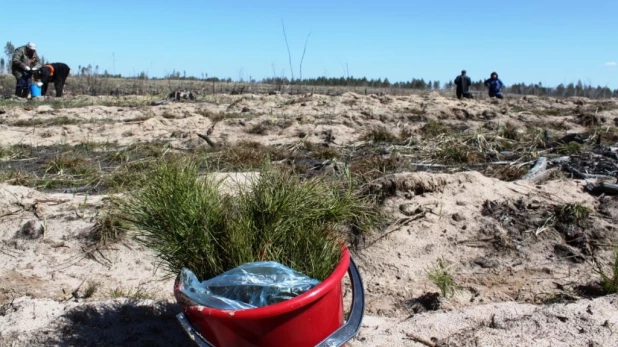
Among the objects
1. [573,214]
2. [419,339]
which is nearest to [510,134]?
[573,214]

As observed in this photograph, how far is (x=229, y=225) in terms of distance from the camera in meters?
2.52

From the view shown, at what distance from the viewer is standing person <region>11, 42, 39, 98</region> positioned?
47.1 feet

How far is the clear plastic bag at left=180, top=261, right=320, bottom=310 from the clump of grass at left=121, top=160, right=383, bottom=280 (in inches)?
8.2

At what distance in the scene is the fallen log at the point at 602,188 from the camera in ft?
14.6

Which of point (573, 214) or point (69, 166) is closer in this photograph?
point (573, 214)

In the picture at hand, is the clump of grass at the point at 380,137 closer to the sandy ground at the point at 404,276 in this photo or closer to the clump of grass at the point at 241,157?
the clump of grass at the point at 241,157

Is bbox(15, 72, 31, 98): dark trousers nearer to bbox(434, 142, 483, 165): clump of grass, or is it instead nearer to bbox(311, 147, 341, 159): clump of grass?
bbox(311, 147, 341, 159): clump of grass

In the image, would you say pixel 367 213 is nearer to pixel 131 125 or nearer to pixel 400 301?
pixel 400 301

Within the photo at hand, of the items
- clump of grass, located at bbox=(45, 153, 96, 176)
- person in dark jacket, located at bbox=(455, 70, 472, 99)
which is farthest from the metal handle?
person in dark jacket, located at bbox=(455, 70, 472, 99)

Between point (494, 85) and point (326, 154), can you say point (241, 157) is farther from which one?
point (494, 85)

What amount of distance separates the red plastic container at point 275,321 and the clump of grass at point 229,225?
257 millimetres

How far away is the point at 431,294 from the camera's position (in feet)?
11.1

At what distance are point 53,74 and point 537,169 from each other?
1339cm

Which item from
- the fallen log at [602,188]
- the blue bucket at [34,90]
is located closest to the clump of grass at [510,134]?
the fallen log at [602,188]
